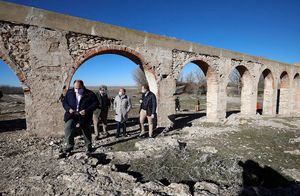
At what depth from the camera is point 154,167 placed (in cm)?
420

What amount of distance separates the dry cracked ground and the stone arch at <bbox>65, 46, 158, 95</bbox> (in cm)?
235

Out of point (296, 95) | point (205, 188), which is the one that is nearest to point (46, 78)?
point (205, 188)

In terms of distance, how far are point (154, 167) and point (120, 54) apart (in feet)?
15.6

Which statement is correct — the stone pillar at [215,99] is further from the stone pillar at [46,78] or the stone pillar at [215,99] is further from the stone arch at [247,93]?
the stone pillar at [46,78]

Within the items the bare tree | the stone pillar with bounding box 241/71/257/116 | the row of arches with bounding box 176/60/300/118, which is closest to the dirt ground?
the row of arches with bounding box 176/60/300/118

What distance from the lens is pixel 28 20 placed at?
18.5ft

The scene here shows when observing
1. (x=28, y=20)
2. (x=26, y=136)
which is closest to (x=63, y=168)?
(x=26, y=136)

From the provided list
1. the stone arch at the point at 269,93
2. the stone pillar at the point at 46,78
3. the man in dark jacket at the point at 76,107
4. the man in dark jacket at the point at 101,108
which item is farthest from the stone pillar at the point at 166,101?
the stone arch at the point at 269,93

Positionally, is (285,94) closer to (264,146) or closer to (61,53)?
(264,146)

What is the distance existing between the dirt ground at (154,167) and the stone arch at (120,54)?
2268mm

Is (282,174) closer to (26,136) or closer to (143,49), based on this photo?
(143,49)

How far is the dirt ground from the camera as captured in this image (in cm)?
325

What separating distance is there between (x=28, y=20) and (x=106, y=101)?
3171 millimetres

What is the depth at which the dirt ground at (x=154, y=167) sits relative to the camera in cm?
325
